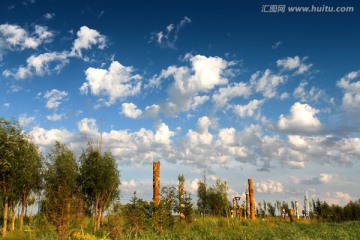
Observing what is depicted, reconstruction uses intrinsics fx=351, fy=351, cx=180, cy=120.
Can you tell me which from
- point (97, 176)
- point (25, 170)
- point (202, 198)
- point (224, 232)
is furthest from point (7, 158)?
point (202, 198)

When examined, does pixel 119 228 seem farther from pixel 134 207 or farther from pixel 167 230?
pixel 167 230

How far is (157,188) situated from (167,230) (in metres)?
6.10

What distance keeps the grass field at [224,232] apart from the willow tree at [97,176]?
321 cm

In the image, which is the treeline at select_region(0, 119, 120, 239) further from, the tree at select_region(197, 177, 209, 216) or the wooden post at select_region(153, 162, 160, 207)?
the tree at select_region(197, 177, 209, 216)

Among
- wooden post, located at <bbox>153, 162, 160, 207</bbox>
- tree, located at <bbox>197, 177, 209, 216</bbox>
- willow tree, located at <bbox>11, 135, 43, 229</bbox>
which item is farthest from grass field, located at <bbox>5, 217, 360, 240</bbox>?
tree, located at <bbox>197, 177, 209, 216</bbox>

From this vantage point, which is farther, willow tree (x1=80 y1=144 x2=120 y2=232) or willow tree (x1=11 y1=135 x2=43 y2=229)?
willow tree (x1=80 y1=144 x2=120 y2=232)

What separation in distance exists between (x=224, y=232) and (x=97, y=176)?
43.5 feet

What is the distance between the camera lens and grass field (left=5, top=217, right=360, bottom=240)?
19.7 metres

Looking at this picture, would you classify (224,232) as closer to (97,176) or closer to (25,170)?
(97,176)

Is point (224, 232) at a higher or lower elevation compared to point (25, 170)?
lower

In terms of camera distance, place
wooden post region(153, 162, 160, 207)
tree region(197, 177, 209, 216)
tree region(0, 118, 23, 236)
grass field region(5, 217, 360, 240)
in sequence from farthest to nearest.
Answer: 1. tree region(197, 177, 209, 216)
2. wooden post region(153, 162, 160, 207)
3. tree region(0, 118, 23, 236)
4. grass field region(5, 217, 360, 240)

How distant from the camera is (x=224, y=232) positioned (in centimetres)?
2383

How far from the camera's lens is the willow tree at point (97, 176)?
31.5 m

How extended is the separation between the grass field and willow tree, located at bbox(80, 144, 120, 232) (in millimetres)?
3210
